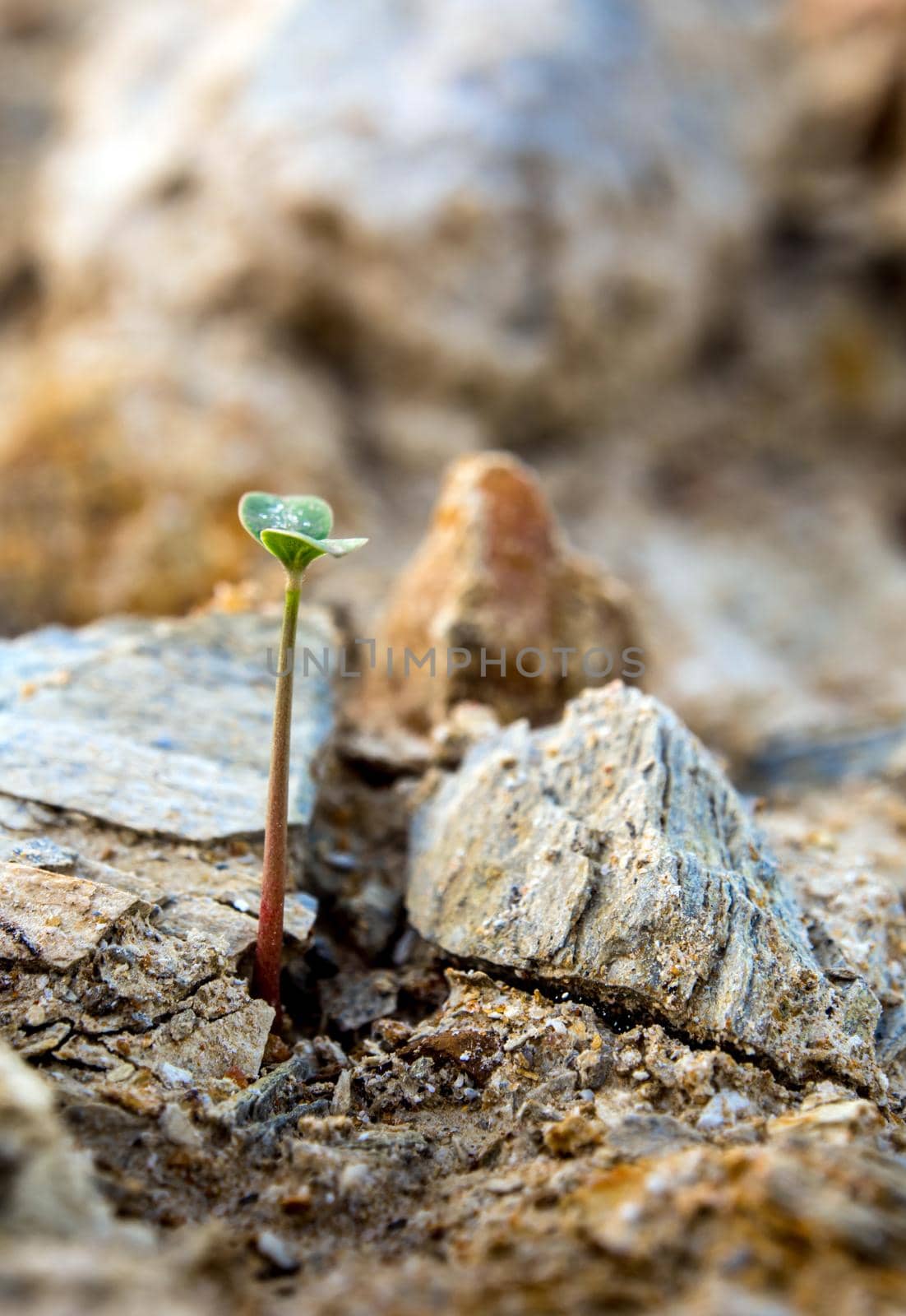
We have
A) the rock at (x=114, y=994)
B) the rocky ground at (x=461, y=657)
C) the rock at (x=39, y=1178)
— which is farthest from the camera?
the rock at (x=114, y=994)

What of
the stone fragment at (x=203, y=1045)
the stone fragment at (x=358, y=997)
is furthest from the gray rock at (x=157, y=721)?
the stone fragment at (x=203, y=1045)

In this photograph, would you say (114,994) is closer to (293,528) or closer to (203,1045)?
(203,1045)

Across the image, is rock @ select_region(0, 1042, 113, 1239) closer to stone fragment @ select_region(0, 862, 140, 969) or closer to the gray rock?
stone fragment @ select_region(0, 862, 140, 969)

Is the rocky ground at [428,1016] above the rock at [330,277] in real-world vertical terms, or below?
below

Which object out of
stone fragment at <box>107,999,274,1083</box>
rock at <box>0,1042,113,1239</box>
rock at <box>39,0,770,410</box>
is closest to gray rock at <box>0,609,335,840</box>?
stone fragment at <box>107,999,274,1083</box>

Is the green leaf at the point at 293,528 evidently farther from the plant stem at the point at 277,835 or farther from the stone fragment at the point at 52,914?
the stone fragment at the point at 52,914

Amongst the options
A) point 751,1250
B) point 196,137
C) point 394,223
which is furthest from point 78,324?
point 751,1250
